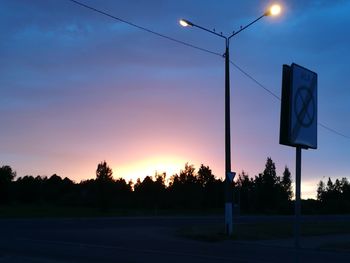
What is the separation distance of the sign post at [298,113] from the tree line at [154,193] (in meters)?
85.5

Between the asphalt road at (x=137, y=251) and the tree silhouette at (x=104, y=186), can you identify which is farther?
the tree silhouette at (x=104, y=186)

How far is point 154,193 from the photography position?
112250 mm

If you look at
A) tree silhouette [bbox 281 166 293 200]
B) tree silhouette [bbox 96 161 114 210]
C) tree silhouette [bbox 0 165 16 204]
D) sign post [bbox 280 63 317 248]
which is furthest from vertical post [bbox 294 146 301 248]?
tree silhouette [bbox 281 166 293 200]

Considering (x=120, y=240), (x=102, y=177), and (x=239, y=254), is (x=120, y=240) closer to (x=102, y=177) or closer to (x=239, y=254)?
(x=239, y=254)

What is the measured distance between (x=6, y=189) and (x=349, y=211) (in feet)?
223

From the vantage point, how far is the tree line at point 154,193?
104562mm

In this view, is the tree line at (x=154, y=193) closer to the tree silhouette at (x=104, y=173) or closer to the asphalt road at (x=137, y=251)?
the tree silhouette at (x=104, y=173)

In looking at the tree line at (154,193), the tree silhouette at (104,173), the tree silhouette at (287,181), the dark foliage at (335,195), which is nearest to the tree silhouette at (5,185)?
the tree line at (154,193)

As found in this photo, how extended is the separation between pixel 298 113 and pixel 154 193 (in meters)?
108

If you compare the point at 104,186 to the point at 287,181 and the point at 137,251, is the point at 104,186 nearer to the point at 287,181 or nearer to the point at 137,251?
the point at 137,251

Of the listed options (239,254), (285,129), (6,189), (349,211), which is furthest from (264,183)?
(285,129)

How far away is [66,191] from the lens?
13962 centimetres

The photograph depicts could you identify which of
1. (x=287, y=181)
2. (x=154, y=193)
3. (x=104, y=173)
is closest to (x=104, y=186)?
(x=104, y=173)

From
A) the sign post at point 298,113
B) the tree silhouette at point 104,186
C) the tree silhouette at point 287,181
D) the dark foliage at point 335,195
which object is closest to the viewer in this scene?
the sign post at point 298,113
